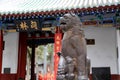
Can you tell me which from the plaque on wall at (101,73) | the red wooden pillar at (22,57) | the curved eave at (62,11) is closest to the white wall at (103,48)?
the plaque on wall at (101,73)

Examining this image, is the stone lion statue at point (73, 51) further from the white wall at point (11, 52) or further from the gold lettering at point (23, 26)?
the white wall at point (11, 52)

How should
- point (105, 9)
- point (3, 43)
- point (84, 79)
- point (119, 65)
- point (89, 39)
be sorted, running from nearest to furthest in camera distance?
point (84, 79) → point (105, 9) → point (119, 65) → point (89, 39) → point (3, 43)

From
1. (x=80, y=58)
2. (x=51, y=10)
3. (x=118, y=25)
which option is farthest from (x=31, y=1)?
(x=80, y=58)

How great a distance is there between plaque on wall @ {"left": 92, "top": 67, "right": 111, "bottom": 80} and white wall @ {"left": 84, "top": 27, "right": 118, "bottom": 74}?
6.4 inches

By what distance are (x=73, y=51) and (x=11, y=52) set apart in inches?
292

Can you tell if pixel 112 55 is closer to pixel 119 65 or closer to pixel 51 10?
pixel 119 65

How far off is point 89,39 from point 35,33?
9.92 feet

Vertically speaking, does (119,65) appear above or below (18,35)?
below

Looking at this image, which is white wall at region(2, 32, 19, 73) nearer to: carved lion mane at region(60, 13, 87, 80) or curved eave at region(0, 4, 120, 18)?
curved eave at region(0, 4, 120, 18)

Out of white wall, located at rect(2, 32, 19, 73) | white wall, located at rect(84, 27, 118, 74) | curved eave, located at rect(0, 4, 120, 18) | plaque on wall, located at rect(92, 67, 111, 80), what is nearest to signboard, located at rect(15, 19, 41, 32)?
curved eave, located at rect(0, 4, 120, 18)

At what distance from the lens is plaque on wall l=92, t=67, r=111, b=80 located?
11.1 m

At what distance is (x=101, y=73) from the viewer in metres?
11.2

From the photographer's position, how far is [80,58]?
230 inches

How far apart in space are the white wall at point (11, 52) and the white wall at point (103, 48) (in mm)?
3457
